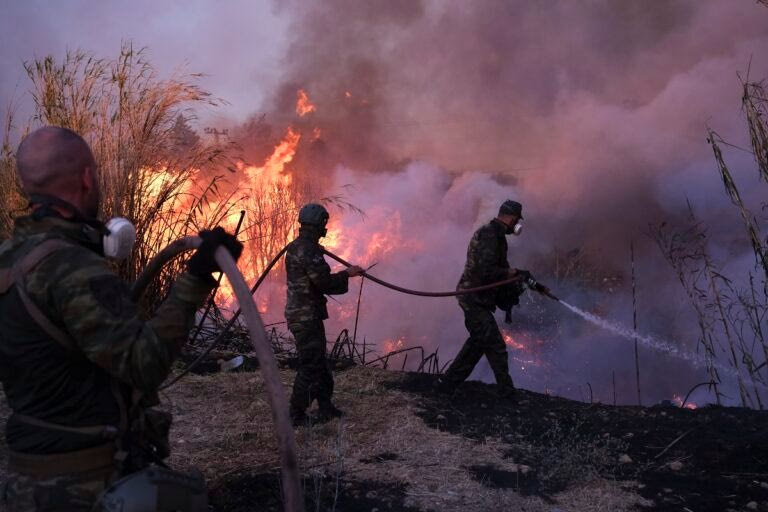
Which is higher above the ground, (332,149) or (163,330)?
(332,149)

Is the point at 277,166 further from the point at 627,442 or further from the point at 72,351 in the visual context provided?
the point at 72,351

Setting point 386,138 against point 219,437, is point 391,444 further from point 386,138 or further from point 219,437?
point 386,138

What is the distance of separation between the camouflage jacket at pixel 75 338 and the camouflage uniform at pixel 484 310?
469 cm

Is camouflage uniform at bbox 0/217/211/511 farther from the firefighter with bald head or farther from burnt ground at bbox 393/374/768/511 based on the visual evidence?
burnt ground at bbox 393/374/768/511

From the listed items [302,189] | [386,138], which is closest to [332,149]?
[386,138]

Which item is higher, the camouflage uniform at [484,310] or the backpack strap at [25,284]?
the camouflage uniform at [484,310]

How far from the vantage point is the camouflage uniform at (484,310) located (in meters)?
6.13

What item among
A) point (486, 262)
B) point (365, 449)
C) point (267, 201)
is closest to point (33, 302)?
point (365, 449)

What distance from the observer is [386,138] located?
20.5m

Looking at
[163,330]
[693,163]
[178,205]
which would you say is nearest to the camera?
[163,330]

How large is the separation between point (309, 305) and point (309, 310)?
4cm

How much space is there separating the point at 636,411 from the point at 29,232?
5.55 metres

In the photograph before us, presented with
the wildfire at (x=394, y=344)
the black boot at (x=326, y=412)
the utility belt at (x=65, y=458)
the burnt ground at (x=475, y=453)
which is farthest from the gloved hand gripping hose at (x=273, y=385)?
the wildfire at (x=394, y=344)

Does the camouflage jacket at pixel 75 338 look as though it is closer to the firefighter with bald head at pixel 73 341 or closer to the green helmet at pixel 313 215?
the firefighter with bald head at pixel 73 341
